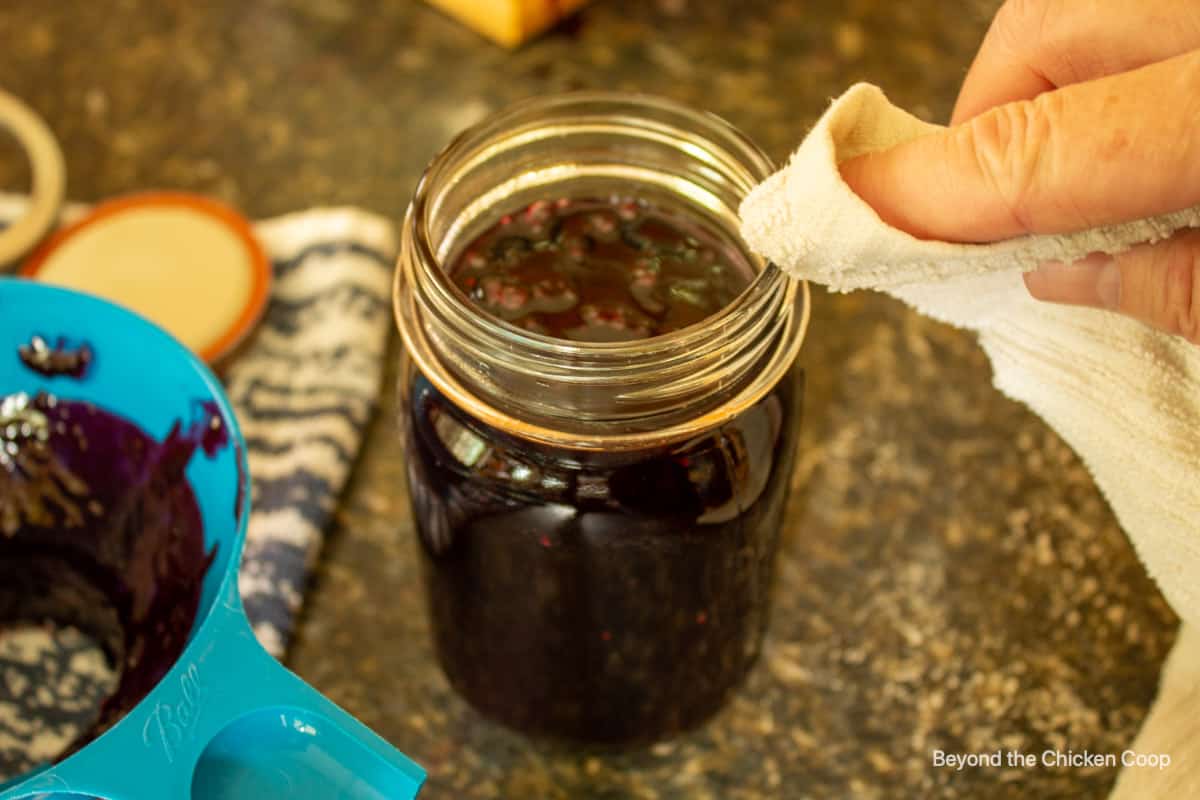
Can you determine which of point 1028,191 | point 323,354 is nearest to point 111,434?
point 323,354

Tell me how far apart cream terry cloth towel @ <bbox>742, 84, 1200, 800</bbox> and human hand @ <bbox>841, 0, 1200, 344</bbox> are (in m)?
0.01

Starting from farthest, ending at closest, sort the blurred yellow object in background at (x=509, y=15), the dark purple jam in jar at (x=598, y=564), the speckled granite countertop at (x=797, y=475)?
the blurred yellow object in background at (x=509, y=15) → the speckled granite countertop at (x=797, y=475) → the dark purple jam in jar at (x=598, y=564)

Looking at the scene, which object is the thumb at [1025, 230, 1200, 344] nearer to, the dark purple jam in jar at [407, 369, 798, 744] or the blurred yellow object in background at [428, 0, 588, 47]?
the dark purple jam in jar at [407, 369, 798, 744]

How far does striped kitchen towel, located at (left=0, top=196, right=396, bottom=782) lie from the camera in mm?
469

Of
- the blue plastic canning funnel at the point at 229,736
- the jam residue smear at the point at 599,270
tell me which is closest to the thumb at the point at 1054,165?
the jam residue smear at the point at 599,270

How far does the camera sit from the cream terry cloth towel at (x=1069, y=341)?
0.30 meters

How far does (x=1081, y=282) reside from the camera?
0.35m

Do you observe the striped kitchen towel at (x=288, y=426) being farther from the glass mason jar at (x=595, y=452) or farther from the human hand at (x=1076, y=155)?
the human hand at (x=1076, y=155)

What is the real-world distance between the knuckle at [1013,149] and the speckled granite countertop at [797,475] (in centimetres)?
28

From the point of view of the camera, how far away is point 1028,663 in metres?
0.52

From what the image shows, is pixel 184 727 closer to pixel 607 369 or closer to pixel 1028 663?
pixel 607 369

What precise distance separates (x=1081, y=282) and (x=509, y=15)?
0.50 meters

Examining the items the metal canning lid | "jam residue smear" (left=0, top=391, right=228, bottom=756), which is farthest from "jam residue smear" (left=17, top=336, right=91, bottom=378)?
the metal canning lid

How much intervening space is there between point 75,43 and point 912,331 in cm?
60
